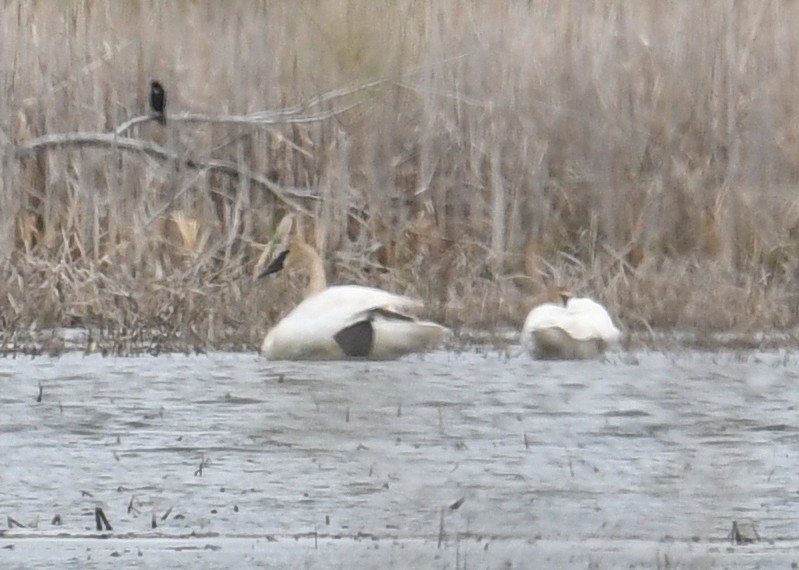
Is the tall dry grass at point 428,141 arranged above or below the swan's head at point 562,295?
above

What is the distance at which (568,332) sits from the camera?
24.6 ft

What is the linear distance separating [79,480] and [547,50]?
4.85 meters

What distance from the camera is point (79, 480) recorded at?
4930 millimetres

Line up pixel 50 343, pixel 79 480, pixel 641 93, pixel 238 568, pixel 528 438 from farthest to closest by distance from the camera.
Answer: pixel 641 93 < pixel 50 343 < pixel 528 438 < pixel 79 480 < pixel 238 568

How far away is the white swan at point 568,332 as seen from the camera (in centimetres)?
749

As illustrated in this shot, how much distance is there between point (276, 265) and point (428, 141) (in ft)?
3.70

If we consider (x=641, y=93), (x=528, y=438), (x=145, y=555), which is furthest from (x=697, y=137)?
(x=145, y=555)

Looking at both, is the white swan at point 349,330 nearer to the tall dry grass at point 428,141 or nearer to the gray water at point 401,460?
the gray water at point 401,460

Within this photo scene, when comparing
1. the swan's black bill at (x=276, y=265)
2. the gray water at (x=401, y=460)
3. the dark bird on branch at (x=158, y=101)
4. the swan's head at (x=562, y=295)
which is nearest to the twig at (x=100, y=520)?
the gray water at (x=401, y=460)

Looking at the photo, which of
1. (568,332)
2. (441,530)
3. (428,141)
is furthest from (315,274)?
(441,530)

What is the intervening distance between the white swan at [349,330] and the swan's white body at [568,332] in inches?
13.9

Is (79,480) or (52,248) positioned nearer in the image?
(79,480)

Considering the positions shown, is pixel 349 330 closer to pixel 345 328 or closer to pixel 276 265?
pixel 345 328

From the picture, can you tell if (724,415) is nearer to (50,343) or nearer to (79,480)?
(79,480)
